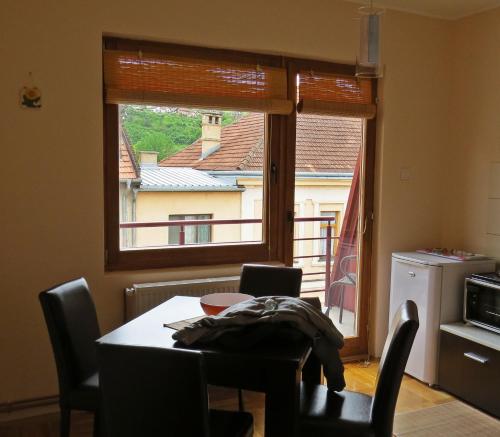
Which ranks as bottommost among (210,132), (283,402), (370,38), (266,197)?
(283,402)

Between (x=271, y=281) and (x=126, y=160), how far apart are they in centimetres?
116

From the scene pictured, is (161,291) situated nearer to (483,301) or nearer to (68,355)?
(68,355)

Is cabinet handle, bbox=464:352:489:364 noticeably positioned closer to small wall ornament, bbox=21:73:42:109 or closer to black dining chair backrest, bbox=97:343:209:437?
black dining chair backrest, bbox=97:343:209:437

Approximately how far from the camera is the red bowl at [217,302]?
2113mm

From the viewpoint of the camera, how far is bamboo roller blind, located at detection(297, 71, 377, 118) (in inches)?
139

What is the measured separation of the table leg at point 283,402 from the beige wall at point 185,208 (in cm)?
170

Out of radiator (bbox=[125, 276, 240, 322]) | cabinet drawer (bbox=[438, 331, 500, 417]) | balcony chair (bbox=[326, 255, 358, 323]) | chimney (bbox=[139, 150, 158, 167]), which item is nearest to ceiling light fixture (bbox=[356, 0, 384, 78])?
chimney (bbox=[139, 150, 158, 167])

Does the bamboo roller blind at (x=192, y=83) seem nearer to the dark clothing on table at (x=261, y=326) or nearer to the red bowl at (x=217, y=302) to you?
the red bowl at (x=217, y=302)

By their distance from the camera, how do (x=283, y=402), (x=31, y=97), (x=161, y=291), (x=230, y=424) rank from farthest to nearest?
(x=161, y=291)
(x=31, y=97)
(x=230, y=424)
(x=283, y=402)

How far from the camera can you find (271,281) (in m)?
2.86

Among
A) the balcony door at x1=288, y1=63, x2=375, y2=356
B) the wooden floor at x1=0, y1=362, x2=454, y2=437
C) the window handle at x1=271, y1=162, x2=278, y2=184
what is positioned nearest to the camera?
the wooden floor at x1=0, y1=362, x2=454, y2=437

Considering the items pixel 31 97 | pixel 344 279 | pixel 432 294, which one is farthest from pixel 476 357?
pixel 31 97

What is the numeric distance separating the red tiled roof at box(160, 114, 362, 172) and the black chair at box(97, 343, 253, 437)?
1.87 meters

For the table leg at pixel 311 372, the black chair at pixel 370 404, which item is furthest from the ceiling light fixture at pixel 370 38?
the table leg at pixel 311 372
